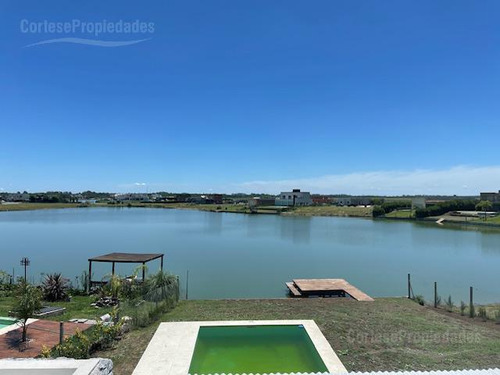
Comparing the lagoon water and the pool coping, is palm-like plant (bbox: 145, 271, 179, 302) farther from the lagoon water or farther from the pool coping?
the lagoon water

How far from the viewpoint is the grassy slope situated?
7.25 m

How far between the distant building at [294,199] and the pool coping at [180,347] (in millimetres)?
102615

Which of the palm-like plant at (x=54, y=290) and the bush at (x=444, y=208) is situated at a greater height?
the bush at (x=444, y=208)

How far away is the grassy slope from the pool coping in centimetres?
20

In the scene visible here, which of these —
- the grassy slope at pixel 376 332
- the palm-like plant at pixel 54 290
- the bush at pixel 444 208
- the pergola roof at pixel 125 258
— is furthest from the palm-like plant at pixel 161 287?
the bush at pixel 444 208

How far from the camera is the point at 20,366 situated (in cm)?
377

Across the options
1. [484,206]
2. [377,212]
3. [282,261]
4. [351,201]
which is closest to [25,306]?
[282,261]

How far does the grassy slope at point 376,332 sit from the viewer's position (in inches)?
285

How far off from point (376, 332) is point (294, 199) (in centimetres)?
10408

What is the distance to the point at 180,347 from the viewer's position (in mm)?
8078

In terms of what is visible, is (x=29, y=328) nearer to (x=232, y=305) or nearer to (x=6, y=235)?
(x=232, y=305)

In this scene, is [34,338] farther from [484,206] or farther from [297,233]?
[484,206]

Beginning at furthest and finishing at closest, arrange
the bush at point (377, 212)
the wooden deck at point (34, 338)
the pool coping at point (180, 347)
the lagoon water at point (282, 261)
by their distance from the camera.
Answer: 1. the bush at point (377, 212)
2. the lagoon water at point (282, 261)
3. the wooden deck at point (34, 338)
4. the pool coping at point (180, 347)

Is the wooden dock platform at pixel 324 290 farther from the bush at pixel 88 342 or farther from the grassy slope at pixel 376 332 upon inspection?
the bush at pixel 88 342
